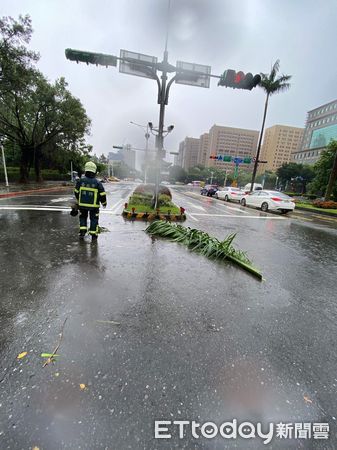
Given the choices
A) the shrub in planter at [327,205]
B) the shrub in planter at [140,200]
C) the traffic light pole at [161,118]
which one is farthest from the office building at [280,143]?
the traffic light pole at [161,118]

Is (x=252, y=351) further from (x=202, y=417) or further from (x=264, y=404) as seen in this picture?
(x=202, y=417)

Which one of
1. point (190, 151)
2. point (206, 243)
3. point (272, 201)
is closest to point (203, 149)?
point (190, 151)

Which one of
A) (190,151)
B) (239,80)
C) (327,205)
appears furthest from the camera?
(190,151)

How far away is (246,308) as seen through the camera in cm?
305

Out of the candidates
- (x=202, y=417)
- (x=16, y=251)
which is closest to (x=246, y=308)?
(x=202, y=417)

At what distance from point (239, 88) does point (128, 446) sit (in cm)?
934

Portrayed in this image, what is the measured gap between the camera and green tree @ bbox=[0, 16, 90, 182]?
1295 cm

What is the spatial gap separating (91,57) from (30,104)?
17.1 m

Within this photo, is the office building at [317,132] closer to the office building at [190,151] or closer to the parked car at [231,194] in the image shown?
the office building at [190,151]

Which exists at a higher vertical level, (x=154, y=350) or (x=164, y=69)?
(x=164, y=69)

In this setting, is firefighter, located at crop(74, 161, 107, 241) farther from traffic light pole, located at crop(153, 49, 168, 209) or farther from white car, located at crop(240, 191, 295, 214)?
white car, located at crop(240, 191, 295, 214)

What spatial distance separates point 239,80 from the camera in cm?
756

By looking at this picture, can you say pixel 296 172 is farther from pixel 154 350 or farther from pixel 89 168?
pixel 154 350

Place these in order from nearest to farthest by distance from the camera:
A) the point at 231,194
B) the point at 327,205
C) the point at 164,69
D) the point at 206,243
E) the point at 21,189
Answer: the point at 206,243, the point at 164,69, the point at 21,189, the point at 327,205, the point at 231,194
